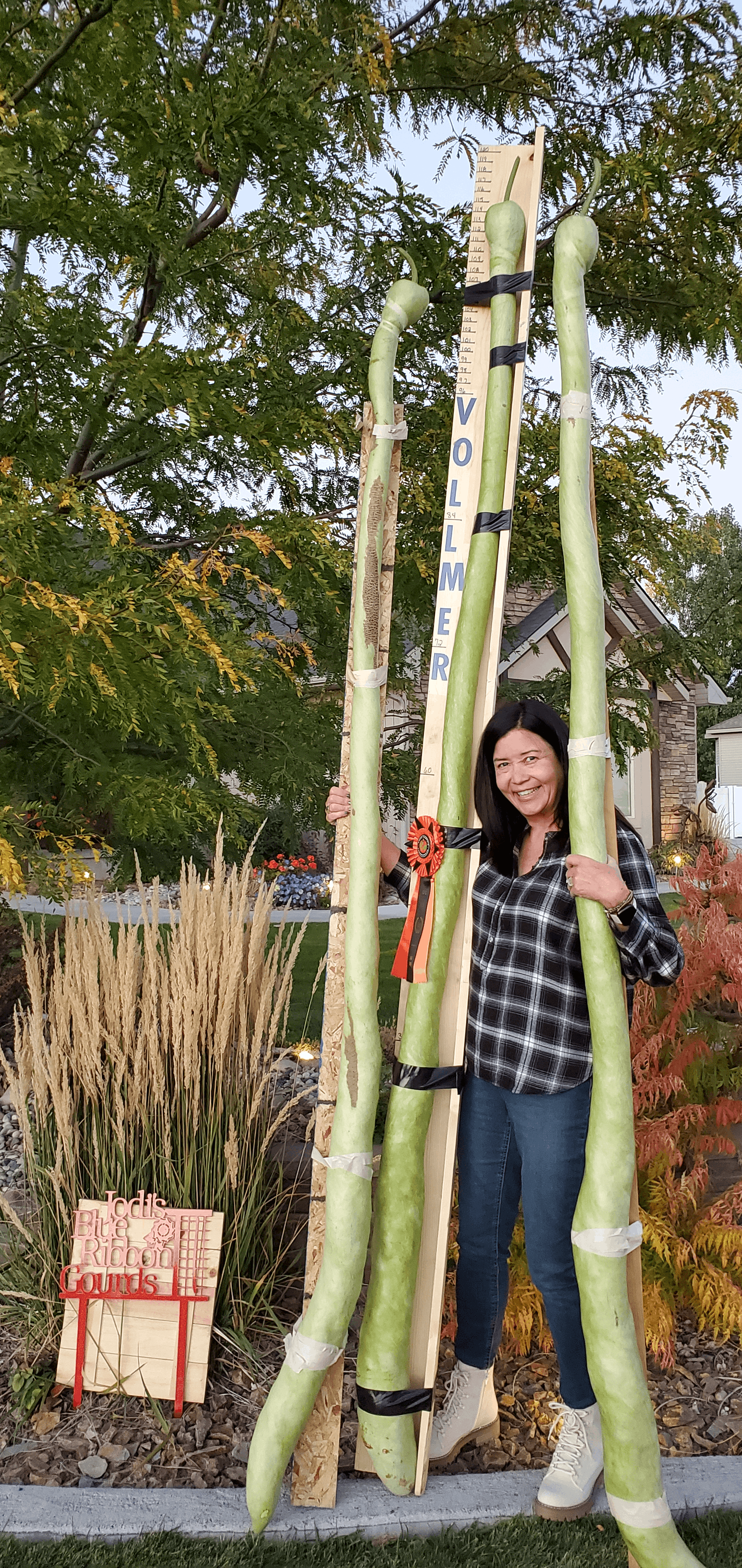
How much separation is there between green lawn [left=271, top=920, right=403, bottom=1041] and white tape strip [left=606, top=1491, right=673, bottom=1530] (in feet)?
9.41

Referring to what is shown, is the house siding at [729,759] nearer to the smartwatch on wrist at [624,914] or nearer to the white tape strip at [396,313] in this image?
the white tape strip at [396,313]

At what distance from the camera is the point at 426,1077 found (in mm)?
2314

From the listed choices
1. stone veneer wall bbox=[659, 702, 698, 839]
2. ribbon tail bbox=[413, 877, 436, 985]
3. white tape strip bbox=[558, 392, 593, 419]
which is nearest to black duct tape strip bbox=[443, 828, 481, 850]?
ribbon tail bbox=[413, 877, 436, 985]

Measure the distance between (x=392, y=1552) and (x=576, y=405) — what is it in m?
2.43

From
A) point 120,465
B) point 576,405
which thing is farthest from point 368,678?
point 120,465

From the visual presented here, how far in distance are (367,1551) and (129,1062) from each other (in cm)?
138

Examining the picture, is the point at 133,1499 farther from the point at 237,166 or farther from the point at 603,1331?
the point at 237,166

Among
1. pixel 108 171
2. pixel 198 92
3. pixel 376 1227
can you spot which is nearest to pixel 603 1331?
pixel 376 1227

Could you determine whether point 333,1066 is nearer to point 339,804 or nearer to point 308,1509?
point 339,804

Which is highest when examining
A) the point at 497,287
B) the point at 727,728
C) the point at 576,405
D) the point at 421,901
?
the point at 727,728

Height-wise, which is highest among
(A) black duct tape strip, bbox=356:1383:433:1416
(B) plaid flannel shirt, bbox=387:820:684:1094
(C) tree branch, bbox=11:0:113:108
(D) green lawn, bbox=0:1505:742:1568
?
(C) tree branch, bbox=11:0:113:108

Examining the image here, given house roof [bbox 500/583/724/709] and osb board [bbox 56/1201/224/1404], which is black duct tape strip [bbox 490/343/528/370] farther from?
house roof [bbox 500/583/724/709]

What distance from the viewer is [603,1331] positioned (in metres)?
2.00

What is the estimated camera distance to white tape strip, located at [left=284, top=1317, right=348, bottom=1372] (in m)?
2.15
